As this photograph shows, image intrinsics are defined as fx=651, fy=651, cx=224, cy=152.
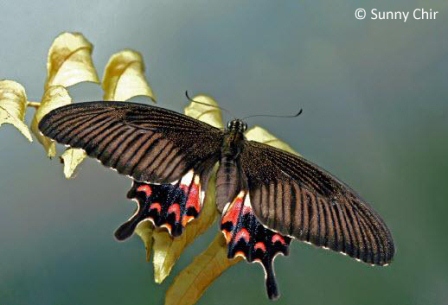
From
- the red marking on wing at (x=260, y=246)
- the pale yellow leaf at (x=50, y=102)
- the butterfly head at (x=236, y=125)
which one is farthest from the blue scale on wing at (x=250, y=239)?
the pale yellow leaf at (x=50, y=102)

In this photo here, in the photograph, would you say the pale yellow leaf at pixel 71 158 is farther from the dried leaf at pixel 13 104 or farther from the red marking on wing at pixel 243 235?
the red marking on wing at pixel 243 235

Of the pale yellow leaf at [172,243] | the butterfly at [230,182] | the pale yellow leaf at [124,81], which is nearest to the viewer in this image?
the pale yellow leaf at [172,243]

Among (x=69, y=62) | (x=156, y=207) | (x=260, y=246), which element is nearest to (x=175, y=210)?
(x=156, y=207)

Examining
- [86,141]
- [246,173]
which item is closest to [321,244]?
[246,173]

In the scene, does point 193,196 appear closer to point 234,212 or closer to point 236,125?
point 234,212

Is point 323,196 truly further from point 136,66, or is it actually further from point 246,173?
point 136,66

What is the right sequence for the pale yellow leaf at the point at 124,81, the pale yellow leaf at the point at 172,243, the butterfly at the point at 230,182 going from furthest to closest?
the pale yellow leaf at the point at 124,81 < the butterfly at the point at 230,182 < the pale yellow leaf at the point at 172,243
